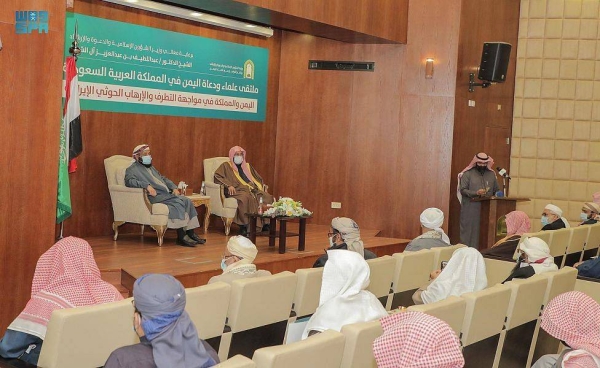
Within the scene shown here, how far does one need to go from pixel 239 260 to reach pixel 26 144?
6.61 feet

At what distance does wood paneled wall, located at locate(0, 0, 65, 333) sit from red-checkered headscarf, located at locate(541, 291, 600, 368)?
3.98 metres

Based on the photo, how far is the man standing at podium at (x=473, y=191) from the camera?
37.3 ft

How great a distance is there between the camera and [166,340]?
2676 millimetres

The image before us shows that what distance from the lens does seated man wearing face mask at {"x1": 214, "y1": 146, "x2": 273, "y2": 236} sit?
10.1 m

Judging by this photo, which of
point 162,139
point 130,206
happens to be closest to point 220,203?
point 162,139

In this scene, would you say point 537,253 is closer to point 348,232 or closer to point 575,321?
point 348,232

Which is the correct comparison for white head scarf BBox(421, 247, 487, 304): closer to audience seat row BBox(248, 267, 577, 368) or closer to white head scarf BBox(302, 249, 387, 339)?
audience seat row BBox(248, 267, 577, 368)

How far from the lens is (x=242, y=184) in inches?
410

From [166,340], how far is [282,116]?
9.61 metres

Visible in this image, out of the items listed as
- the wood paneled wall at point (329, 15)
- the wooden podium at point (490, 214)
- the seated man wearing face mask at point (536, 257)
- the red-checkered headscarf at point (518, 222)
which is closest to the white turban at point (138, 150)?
the wood paneled wall at point (329, 15)

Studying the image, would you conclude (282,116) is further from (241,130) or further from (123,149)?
(123,149)

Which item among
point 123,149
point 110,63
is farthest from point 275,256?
point 110,63

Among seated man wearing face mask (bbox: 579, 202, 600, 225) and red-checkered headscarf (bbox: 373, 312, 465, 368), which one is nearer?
red-checkered headscarf (bbox: 373, 312, 465, 368)

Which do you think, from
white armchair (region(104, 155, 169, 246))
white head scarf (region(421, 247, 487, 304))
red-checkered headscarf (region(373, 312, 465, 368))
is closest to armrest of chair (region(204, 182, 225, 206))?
white armchair (region(104, 155, 169, 246))
